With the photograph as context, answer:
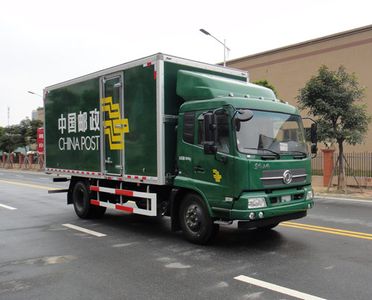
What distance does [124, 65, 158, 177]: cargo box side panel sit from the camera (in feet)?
25.3

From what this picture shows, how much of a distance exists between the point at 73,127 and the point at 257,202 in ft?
19.2

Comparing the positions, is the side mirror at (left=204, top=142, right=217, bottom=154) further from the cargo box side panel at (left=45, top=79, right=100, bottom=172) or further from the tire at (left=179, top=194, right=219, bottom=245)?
the cargo box side panel at (left=45, top=79, right=100, bottom=172)

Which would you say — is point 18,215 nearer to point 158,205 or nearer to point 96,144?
point 96,144

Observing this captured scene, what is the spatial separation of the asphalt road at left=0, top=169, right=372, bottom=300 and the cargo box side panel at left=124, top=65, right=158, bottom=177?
1.45m

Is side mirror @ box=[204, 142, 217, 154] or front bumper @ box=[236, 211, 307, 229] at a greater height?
side mirror @ box=[204, 142, 217, 154]

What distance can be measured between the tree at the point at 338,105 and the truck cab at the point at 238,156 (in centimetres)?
925

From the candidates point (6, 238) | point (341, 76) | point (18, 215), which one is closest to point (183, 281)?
point (6, 238)

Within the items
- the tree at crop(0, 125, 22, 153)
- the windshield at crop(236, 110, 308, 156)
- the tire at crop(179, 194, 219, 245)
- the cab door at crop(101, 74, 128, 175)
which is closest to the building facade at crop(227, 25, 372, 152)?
the windshield at crop(236, 110, 308, 156)

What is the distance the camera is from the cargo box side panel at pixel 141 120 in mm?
7715

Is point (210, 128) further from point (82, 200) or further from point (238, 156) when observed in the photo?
point (82, 200)

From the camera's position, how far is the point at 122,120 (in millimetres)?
8570

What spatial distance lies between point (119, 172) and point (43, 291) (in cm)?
401

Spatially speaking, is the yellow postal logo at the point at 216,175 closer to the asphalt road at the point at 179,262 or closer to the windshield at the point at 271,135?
the windshield at the point at 271,135

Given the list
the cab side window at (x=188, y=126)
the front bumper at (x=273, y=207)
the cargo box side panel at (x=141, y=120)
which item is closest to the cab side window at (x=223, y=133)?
the cab side window at (x=188, y=126)
